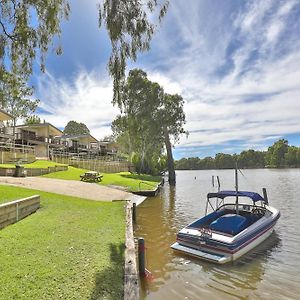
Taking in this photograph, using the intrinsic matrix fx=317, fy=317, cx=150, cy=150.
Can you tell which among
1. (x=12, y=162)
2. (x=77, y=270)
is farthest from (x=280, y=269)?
(x=12, y=162)

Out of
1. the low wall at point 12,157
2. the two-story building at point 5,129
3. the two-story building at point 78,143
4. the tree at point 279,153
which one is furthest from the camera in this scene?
the tree at point 279,153

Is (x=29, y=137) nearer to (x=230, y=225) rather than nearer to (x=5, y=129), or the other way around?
(x=5, y=129)

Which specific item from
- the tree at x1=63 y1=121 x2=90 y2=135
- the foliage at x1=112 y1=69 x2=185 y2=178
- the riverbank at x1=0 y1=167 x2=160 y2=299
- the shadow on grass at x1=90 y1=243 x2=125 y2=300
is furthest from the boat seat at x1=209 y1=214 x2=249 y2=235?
the tree at x1=63 y1=121 x2=90 y2=135

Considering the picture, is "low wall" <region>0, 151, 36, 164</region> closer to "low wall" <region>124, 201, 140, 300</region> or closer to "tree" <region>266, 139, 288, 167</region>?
"low wall" <region>124, 201, 140, 300</region>

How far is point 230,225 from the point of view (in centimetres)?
1234

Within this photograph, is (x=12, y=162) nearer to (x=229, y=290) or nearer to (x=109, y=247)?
(x=109, y=247)

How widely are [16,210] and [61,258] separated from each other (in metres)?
4.81

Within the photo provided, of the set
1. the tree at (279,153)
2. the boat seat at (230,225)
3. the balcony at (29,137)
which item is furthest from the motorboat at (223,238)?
the tree at (279,153)

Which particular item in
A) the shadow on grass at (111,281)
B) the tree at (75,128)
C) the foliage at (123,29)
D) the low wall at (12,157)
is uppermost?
the tree at (75,128)

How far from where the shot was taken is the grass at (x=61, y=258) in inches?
232

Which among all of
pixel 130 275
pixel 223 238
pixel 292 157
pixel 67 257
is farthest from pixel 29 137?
pixel 292 157

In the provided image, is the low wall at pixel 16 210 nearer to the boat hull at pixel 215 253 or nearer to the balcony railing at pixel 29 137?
the boat hull at pixel 215 253

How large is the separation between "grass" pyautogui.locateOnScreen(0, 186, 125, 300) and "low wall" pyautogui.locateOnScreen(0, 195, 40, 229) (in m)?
0.27

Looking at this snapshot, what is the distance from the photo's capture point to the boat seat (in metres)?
12.1
